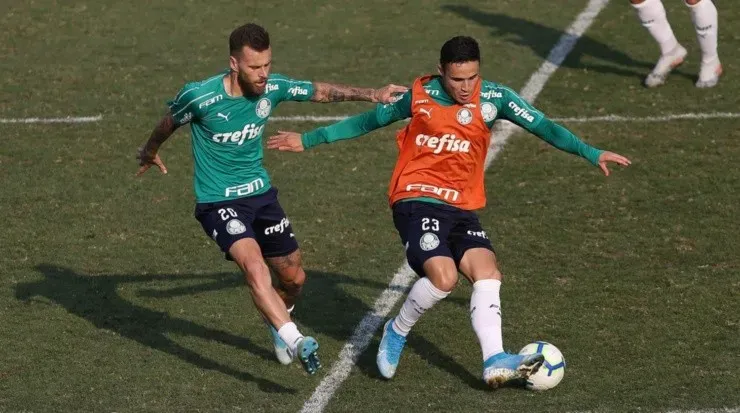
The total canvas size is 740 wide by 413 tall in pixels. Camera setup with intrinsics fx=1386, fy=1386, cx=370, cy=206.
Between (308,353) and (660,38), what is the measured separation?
8601 millimetres

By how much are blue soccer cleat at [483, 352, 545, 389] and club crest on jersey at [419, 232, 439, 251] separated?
3.03 ft

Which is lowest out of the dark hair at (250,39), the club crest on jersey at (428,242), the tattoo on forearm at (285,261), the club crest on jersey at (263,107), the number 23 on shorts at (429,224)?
the tattoo on forearm at (285,261)

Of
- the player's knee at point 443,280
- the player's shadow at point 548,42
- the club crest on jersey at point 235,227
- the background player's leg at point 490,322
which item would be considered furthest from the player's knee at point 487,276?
the player's shadow at point 548,42

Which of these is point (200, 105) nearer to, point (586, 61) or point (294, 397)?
point (294, 397)

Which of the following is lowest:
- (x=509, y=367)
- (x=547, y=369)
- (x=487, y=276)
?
(x=547, y=369)

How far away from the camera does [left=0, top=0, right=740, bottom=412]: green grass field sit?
990 centimetres

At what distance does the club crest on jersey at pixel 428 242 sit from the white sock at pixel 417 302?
218mm

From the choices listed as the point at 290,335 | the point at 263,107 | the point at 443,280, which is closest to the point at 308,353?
the point at 290,335

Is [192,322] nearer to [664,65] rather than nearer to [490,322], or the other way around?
[490,322]

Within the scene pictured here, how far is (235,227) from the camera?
978 centimetres

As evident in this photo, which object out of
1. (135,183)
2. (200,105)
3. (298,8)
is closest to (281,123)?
(135,183)

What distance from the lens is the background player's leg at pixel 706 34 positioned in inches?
627

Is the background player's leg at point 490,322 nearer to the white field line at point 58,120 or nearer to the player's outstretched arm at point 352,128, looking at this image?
the player's outstretched arm at point 352,128

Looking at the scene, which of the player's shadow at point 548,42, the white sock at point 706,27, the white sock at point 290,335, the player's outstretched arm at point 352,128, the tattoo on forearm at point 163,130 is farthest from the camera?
the player's shadow at point 548,42
